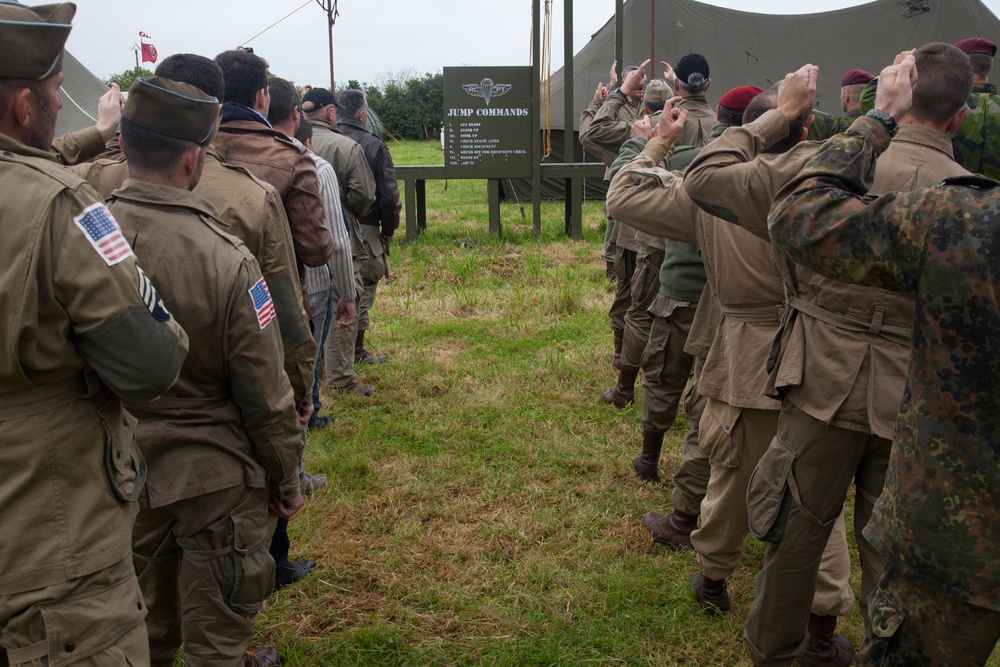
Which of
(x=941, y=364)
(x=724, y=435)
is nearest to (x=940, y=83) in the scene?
(x=941, y=364)

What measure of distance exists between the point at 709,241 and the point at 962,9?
15.8 meters

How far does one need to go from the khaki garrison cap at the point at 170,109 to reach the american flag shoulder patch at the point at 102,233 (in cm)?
49

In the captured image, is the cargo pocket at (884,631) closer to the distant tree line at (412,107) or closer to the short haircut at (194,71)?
the short haircut at (194,71)

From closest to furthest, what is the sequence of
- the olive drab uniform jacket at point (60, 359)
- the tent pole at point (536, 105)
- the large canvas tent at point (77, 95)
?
the olive drab uniform jacket at point (60, 359) → the tent pole at point (536, 105) → the large canvas tent at point (77, 95)

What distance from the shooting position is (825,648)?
2949 millimetres

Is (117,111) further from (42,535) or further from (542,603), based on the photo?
(542,603)

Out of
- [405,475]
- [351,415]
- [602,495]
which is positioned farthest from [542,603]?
[351,415]

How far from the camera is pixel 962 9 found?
15.5m

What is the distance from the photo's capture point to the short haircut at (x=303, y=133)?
4.43 m

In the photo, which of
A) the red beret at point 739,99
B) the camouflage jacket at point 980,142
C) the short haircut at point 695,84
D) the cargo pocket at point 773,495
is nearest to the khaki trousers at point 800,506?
the cargo pocket at point 773,495

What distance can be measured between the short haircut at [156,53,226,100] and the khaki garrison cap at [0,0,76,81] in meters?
0.91

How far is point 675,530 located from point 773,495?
1.36m

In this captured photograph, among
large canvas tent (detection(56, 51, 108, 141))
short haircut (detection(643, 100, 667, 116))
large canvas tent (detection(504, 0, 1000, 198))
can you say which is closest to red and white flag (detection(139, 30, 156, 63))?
large canvas tent (detection(56, 51, 108, 141))

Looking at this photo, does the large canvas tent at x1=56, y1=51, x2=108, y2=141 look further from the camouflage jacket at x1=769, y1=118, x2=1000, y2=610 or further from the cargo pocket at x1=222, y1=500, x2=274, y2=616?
the camouflage jacket at x1=769, y1=118, x2=1000, y2=610
